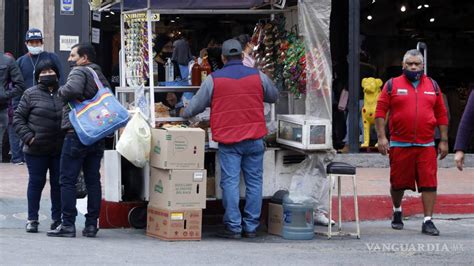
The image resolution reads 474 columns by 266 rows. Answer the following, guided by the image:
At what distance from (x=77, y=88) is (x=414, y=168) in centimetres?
361

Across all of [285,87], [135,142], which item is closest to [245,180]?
[135,142]

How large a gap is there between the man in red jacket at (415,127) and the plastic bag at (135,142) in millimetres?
2473

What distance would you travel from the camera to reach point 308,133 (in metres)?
10.1

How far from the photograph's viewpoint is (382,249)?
9.42 m

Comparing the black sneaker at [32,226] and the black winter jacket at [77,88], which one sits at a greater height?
the black winter jacket at [77,88]

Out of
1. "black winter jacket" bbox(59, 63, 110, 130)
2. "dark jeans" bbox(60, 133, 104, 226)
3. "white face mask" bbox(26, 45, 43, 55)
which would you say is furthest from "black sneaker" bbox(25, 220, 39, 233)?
"white face mask" bbox(26, 45, 43, 55)

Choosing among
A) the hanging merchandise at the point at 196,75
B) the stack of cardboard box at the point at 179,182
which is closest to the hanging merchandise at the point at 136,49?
the hanging merchandise at the point at 196,75

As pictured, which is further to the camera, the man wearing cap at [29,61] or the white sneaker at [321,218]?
the man wearing cap at [29,61]

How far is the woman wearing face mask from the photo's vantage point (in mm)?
9742

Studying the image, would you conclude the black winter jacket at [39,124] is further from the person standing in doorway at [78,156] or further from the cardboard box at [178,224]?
the cardboard box at [178,224]

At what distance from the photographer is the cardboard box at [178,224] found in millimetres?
9664

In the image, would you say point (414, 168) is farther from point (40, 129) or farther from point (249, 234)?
point (40, 129)

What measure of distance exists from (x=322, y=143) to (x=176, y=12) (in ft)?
7.31

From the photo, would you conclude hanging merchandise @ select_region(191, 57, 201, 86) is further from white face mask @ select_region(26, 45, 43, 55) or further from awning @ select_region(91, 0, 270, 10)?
white face mask @ select_region(26, 45, 43, 55)
